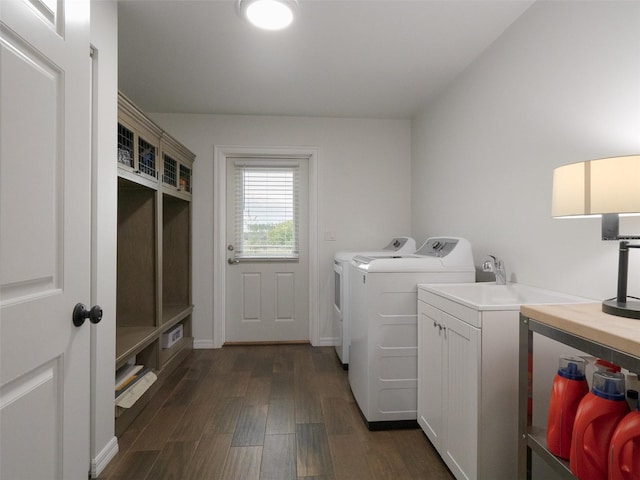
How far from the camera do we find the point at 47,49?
0.85 meters

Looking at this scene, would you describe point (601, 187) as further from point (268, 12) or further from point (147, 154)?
point (147, 154)

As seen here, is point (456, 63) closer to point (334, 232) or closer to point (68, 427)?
point (334, 232)

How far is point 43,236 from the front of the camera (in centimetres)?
84

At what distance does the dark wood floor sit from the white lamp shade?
1.38 m

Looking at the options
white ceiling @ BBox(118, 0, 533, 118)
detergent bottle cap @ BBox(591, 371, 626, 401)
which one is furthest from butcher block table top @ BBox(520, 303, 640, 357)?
white ceiling @ BBox(118, 0, 533, 118)

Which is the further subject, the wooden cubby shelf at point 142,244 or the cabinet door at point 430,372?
the wooden cubby shelf at point 142,244

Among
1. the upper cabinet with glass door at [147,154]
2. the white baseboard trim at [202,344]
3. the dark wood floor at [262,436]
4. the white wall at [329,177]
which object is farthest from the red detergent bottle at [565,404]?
A: the white baseboard trim at [202,344]

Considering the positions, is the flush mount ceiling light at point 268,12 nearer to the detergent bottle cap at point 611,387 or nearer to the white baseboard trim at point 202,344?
the detergent bottle cap at point 611,387

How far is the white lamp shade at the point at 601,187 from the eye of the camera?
104cm

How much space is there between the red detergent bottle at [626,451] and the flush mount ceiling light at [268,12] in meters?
2.13

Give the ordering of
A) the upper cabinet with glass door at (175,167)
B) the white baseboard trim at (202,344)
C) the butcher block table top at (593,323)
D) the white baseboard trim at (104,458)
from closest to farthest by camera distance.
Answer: the butcher block table top at (593,323) < the white baseboard trim at (104,458) < the upper cabinet with glass door at (175,167) < the white baseboard trim at (202,344)

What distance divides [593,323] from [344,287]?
209 cm

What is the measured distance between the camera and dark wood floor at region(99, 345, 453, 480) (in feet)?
5.60

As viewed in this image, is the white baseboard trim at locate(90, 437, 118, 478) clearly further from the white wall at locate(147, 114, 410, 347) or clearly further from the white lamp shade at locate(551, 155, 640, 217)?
the white lamp shade at locate(551, 155, 640, 217)
